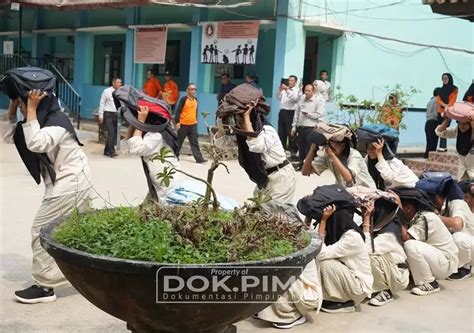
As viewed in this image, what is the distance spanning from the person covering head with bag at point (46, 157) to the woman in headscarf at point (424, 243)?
8.46 feet

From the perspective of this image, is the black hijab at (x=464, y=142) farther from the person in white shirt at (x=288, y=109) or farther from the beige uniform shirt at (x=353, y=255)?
the person in white shirt at (x=288, y=109)

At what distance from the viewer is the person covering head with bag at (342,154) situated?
16.9 feet

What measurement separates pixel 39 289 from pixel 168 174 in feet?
6.61

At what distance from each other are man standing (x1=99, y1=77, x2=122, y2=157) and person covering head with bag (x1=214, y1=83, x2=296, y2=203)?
312 inches

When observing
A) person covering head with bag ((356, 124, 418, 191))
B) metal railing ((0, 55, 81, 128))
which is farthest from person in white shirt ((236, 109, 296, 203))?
metal railing ((0, 55, 81, 128))

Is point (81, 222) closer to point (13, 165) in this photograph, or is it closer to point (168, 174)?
point (168, 174)

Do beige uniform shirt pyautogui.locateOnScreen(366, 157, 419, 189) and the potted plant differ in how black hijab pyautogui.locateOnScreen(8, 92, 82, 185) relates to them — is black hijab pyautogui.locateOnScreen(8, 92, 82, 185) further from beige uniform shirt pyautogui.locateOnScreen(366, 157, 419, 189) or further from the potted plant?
beige uniform shirt pyautogui.locateOnScreen(366, 157, 419, 189)

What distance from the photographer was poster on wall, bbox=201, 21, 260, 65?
12.8 meters

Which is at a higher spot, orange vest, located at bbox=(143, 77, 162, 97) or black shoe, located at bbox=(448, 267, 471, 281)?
orange vest, located at bbox=(143, 77, 162, 97)

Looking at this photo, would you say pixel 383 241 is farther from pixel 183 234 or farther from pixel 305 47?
pixel 305 47

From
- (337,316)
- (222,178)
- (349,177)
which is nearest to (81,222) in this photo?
(337,316)

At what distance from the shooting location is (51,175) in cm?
435

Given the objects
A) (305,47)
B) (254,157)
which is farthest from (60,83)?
(254,157)

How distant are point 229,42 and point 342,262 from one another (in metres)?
9.59
